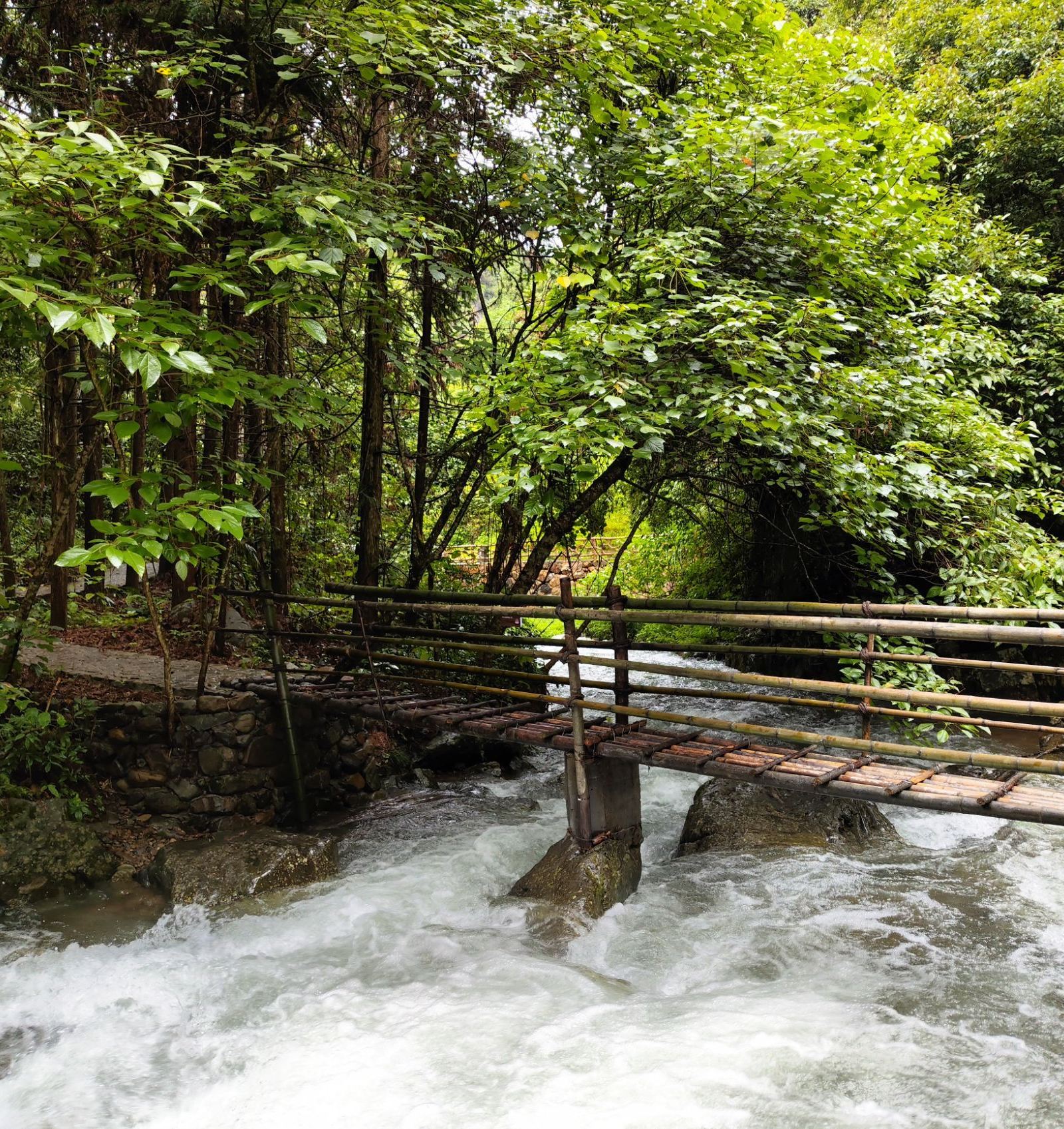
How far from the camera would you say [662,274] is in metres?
4.77

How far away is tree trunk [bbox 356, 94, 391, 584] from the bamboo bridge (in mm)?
545

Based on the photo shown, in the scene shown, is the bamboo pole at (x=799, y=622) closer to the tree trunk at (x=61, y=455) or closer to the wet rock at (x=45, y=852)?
the tree trunk at (x=61, y=455)

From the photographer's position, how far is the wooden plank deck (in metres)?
3.11

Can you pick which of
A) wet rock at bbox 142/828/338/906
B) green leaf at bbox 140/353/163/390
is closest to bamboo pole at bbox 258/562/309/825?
wet rock at bbox 142/828/338/906

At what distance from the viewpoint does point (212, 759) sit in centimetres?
539

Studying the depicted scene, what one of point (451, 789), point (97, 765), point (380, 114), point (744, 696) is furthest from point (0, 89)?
point (744, 696)

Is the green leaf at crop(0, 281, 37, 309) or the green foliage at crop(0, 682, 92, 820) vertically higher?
the green leaf at crop(0, 281, 37, 309)

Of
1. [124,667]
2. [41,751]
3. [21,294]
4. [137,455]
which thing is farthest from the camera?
[137,455]

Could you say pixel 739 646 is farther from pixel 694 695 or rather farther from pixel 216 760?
pixel 216 760

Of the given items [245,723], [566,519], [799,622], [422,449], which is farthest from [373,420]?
[799,622]

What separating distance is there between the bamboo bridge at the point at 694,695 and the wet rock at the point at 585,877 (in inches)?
3.0

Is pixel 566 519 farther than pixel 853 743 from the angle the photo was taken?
Yes

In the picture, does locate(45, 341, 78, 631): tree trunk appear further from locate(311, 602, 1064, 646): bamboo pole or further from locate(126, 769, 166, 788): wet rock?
locate(311, 602, 1064, 646): bamboo pole

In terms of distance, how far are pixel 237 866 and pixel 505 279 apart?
5.94m
